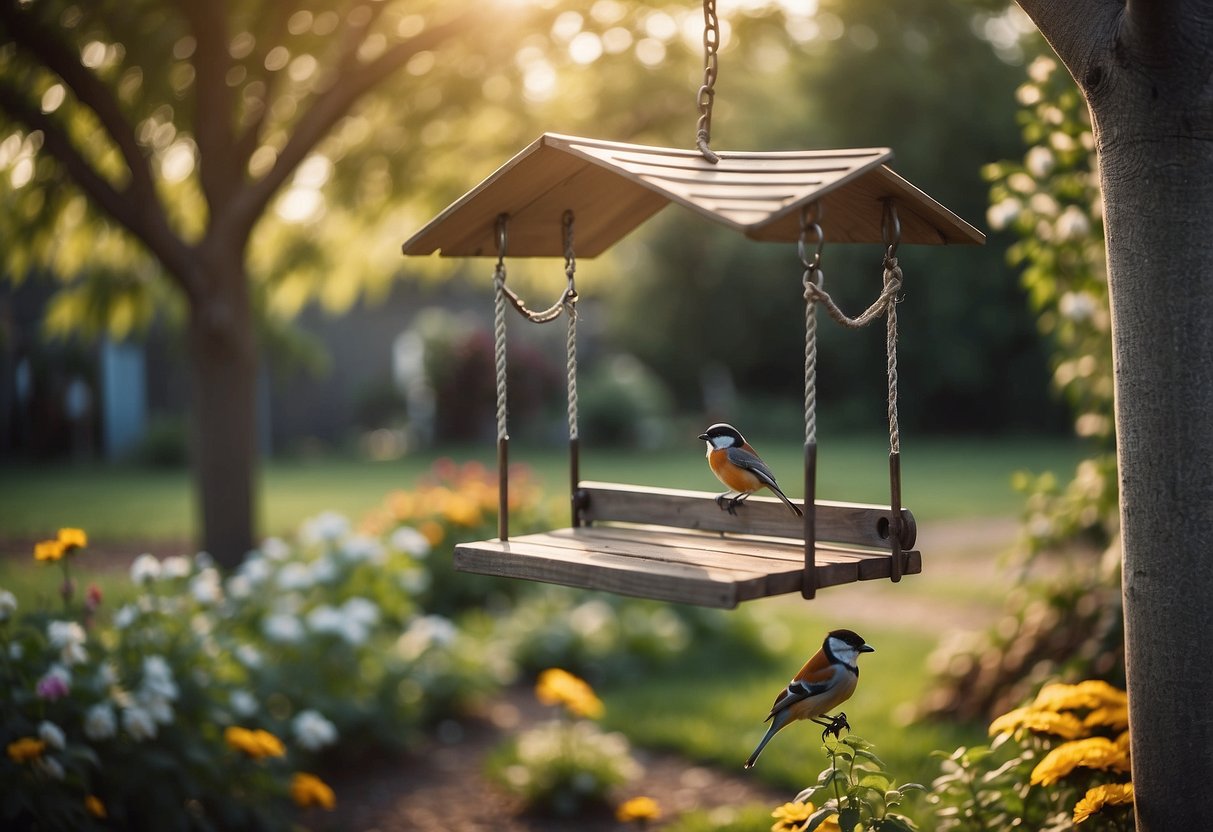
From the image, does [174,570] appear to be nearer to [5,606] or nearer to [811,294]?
[5,606]

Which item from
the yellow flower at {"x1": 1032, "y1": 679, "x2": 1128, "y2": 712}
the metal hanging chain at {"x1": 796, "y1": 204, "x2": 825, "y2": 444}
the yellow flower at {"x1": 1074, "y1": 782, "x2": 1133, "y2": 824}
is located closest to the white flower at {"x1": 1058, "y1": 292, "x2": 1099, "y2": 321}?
the yellow flower at {"x1": 1032, "y1": 679, "x2": 1128, "y2": 712}

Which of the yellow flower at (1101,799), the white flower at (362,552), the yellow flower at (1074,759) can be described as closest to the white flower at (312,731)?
the white flower at (362,552)

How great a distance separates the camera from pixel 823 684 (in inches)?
93.7

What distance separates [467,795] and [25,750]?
216 centimetres

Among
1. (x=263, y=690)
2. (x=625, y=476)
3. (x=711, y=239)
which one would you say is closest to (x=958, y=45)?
(x=711, y=239)

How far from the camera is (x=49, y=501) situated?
42.7 ft

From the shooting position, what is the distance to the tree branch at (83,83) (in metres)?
5.37

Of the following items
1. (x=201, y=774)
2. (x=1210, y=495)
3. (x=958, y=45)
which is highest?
(x=958, y=45)

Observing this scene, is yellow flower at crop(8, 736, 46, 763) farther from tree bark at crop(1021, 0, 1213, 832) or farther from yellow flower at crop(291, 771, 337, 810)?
tree bark at crop(1021, 0, 1213, 832)

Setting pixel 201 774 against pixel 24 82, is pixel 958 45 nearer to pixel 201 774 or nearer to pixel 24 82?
pixel 24 82

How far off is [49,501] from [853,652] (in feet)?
41.6

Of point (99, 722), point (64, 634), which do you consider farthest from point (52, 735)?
point (64, 634)

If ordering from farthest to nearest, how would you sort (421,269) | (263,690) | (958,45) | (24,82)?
1. (958,45)
2. (421,269)
3. (24,82)
4. (263,690)

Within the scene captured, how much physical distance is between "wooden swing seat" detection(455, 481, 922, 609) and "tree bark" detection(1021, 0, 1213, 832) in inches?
20.5
